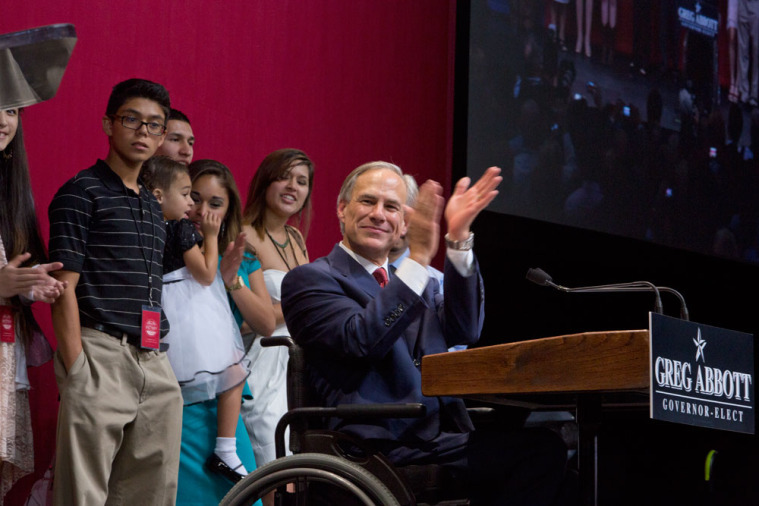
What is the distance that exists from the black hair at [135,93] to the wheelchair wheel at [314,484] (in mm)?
1286

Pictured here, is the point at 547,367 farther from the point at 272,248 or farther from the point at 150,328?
the point at 272,248

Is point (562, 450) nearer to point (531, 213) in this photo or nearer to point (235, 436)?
point (235, 436)

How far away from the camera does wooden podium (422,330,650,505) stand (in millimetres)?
1725

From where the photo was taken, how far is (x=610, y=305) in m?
5.67

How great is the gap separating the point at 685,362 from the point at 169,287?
1.75 metres

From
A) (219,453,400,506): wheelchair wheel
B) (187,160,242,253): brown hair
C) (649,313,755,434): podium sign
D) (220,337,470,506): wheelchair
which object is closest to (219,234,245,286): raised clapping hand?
(187,160,242,253): brown hair

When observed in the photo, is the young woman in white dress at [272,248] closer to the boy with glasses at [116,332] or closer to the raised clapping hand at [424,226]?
the boy with glasses at [116,332]

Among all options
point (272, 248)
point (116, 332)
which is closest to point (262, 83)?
point (272, 248)

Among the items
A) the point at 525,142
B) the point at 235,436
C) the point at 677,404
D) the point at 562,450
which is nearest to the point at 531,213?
the point at 525,142

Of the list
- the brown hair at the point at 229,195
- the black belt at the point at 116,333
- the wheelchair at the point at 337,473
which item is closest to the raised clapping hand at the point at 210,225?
the brown hair at the point at 229,195

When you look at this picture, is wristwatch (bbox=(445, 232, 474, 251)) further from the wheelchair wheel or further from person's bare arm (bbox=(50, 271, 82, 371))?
person's bare arm (bbox=(50, 271, 82, 371))

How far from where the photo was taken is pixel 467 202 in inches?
87.3

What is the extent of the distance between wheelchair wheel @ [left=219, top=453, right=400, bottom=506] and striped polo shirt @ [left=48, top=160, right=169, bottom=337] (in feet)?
2.70

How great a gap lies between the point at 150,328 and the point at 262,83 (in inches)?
68.3
